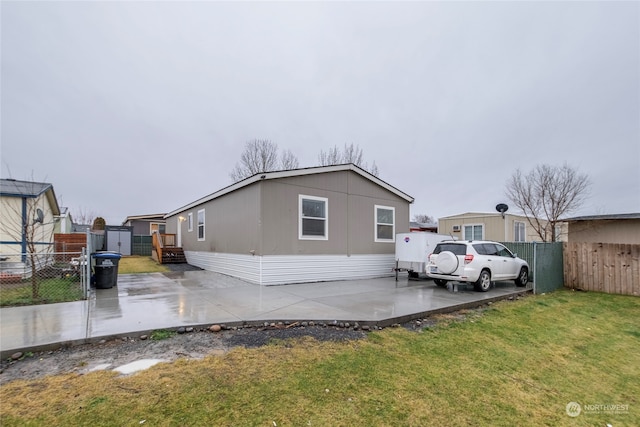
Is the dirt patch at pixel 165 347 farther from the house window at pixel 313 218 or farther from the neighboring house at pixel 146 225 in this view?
the neighboring house at pixel 146 225

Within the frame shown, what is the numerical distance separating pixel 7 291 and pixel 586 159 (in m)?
24.6

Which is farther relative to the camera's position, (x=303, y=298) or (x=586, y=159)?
(x=586, y=159)

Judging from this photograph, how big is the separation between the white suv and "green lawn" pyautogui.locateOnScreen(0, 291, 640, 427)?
3632mm

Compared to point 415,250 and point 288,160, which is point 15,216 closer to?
point 415,250

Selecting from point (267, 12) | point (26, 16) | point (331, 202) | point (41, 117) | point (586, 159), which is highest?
point (267, 12)

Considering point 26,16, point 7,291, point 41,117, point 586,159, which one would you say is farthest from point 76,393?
point 586,159

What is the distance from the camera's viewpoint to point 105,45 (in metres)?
11.2

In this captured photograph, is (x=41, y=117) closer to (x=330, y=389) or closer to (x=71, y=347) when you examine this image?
(x=71, y=347)

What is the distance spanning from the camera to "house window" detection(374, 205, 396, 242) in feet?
40.1

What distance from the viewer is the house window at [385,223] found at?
12.2 m

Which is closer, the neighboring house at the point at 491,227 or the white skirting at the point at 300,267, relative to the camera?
the white skirting at the point at 300,267

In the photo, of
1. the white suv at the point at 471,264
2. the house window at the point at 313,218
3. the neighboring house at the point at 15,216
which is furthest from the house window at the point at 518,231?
the neighboring house at the point at 15,216

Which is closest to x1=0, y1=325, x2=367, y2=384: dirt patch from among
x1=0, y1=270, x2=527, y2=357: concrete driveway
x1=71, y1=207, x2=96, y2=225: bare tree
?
x1=0, y1=270, x2=527, y2=357: concrete driveway
